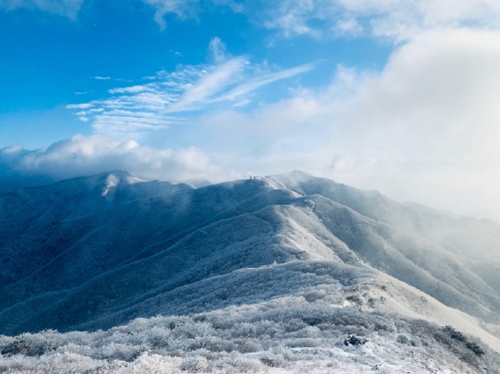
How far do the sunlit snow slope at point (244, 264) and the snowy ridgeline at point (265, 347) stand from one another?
699 centimetres

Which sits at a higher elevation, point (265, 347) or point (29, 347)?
point (29, 347)

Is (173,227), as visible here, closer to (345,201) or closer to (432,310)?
(345,201)

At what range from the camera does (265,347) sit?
11773 mm

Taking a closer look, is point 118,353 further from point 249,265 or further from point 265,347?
point 249,265

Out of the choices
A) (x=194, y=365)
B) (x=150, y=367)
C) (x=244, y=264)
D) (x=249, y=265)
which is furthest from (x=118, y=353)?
(x=244, y=264)

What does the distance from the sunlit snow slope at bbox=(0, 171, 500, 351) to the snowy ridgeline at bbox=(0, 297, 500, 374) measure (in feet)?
22.9

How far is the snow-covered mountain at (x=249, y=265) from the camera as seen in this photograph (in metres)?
31.2

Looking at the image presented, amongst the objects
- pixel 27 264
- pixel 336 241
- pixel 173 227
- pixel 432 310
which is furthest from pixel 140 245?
pixel 432 310

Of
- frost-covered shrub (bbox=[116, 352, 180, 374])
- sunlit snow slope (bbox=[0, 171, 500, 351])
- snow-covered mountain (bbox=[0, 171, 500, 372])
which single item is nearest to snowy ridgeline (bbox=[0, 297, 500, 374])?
frost-covered shrub (bbox=[116, 352, 180, 374])

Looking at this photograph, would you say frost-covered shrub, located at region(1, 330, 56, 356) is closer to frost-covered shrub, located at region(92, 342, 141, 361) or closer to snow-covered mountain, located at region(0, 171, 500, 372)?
frost-covered shrub, located at region(92, 342, 141, 361)

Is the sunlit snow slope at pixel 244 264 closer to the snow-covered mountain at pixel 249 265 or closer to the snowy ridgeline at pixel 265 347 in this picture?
the snow-covered mountain at pixel 249 265

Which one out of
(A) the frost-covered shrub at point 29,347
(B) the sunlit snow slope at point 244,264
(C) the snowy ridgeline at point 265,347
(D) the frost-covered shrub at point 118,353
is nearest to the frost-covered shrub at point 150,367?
(C) the snowy ridgeline at point 265,347

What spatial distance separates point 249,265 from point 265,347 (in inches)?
1594

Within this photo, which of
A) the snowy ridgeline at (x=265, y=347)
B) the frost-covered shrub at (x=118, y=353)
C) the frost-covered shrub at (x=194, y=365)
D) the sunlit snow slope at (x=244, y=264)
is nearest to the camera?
the frost-covered shrub at (x=194, y=365)
